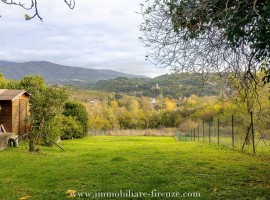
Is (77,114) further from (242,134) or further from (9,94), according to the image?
(242,134)

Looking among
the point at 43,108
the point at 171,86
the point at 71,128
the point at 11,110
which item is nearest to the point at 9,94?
the point at 11,110

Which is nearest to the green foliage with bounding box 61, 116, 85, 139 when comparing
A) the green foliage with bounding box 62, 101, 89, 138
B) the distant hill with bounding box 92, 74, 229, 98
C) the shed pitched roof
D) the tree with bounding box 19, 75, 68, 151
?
the green foliage with bounding box 62, 101, 89, 138

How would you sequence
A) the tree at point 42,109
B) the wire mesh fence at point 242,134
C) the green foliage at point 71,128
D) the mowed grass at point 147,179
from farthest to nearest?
the green foliage at point 71,128 → the tree at point 42,109 → the wire mesh fence at point 242,134 → the mowed grass at point 147,179

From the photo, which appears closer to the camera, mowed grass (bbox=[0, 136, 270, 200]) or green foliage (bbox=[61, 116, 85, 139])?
mowed grass (bbox=[0, 136, 270, 200])

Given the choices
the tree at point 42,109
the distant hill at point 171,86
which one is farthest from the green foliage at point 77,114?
the tree at point 42,109

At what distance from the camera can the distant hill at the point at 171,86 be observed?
29.3 feet

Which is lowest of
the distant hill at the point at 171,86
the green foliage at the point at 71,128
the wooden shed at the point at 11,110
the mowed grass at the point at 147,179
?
the green foliage at the point at 71,128

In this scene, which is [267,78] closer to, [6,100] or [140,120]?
[6,100]

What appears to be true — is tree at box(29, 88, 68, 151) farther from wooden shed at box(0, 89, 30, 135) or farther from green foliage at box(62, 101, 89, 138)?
green foliage at box(62, 101, 89, 138)

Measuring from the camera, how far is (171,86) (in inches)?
1251

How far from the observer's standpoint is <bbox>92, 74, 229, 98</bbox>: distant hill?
894 centimetres

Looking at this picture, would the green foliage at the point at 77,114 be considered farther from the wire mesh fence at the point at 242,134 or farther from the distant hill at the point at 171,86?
the wire mesh fence at the point at 242,134

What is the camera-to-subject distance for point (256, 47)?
7.32 meters

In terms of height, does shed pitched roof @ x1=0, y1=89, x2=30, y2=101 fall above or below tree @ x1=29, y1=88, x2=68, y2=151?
above
